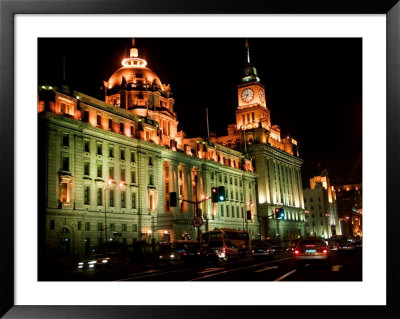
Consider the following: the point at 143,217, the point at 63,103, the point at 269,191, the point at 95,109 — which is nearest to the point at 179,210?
the point at 143,217

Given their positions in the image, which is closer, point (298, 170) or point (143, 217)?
point (143, 217)

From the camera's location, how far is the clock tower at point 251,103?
141m

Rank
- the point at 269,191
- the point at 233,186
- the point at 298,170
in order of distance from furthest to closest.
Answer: the point at 298,170 → the point at 269,191 → the point at 233,186

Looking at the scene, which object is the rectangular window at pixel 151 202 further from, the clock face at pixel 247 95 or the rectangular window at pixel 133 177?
the clock face at pixel 247 95

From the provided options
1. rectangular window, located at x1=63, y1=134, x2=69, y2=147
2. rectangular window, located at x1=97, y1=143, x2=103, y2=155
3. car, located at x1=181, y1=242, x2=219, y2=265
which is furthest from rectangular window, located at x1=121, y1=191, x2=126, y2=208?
car, located at x1=181, y1=242, x2=219, y2=265

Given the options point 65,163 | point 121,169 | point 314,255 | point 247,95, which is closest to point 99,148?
point 121,169

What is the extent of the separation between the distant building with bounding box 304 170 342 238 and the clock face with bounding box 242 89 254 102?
49.3 metres

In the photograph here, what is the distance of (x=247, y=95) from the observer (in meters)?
146

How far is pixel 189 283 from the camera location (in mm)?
13781

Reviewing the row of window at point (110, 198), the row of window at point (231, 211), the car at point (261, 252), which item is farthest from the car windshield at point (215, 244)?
the row of window at point (231, 211)

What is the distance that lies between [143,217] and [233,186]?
3958 centimetres

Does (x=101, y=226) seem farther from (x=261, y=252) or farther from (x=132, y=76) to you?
(x=132, y=76)
